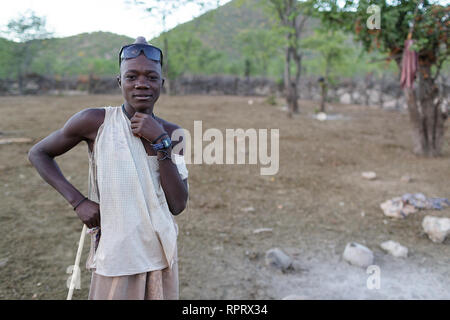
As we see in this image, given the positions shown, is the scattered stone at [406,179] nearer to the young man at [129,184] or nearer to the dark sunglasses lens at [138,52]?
the young man at [129,184]

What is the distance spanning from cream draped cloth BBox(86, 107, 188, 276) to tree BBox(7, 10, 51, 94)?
1912cm

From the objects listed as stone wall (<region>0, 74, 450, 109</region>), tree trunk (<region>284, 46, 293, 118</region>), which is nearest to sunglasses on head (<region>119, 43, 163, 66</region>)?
tree trunk (<region>284, 46, 293, 118</region>)

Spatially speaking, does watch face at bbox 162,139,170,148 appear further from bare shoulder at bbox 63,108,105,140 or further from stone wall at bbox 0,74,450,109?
stone wall at bbox 0,74,450,109

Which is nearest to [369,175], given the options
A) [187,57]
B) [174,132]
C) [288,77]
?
[174,132]

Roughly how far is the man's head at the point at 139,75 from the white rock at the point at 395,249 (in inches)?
115

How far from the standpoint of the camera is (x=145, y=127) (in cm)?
135

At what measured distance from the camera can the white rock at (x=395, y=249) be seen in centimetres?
333

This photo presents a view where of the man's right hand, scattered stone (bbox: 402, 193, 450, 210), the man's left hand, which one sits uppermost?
the man's left hand

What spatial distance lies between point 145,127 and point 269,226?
2.83 metres

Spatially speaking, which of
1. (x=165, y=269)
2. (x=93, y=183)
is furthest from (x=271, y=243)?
(x=93, y=183)

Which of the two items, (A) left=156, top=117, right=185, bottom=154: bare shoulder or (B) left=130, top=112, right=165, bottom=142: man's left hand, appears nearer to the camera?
(B) left=130, top=112, right=165, bottom=142: man's left hand

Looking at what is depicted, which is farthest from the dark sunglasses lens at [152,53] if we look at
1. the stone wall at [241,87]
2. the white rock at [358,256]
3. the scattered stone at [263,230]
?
the stone wall at [241,87]

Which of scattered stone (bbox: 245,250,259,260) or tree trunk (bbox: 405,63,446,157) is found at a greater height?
tree trunk (bbox: 405,63,446,157)

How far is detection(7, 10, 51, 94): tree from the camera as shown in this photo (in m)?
17.4
